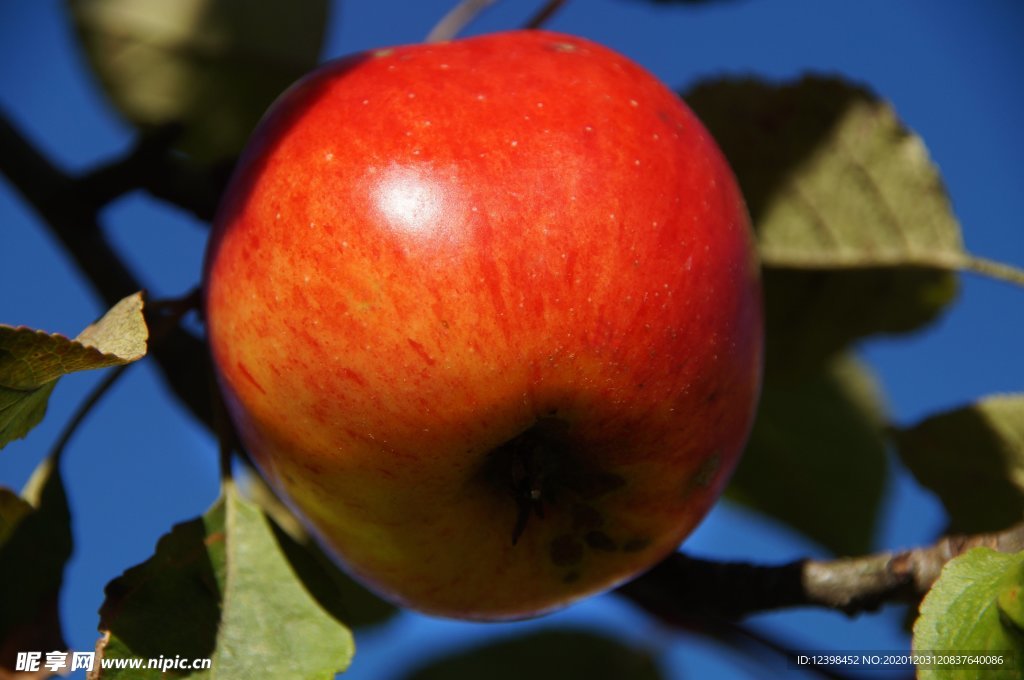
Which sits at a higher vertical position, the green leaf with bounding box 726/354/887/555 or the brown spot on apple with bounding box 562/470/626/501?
the brown spot on apple with bounding box 562/470/626/501

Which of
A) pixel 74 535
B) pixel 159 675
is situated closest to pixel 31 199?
pixel 74 535

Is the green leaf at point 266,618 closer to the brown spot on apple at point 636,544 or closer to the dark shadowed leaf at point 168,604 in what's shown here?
the dark shadowed leaf at point 168,604

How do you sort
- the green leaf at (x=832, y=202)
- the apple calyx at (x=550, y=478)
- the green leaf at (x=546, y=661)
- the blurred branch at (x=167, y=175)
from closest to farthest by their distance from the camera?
1. the apple calyx at (x=550, y=478)
2. the blurred branch at (x=167, y=175)
3. the green leaf at (x=832, y=202)
4. the green leaf at (x=546, y=661)

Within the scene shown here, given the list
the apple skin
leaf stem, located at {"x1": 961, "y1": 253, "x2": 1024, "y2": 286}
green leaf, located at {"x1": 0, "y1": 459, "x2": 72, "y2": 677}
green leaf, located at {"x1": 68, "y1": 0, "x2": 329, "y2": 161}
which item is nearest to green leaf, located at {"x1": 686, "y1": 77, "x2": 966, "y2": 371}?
leaf stem, located at {"x1": 961, "y1": 253, "x2": 1024, "y2": 286}

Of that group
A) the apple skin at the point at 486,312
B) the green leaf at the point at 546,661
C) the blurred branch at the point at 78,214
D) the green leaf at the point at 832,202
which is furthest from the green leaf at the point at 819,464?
the blurred branch at the point at 78,214

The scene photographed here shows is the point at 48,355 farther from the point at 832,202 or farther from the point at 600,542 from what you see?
the point at 832,202

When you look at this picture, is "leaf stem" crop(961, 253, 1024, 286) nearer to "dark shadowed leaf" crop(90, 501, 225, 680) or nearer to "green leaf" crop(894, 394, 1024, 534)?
"green leaf" crop(894, 394, 1024, 534)
